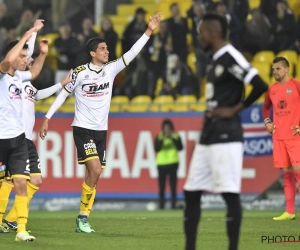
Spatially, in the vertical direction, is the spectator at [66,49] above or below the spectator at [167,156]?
above

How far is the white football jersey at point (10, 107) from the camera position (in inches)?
441

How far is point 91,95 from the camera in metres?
13.2

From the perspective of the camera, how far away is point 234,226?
8906mm

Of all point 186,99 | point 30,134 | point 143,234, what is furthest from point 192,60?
point 143,234

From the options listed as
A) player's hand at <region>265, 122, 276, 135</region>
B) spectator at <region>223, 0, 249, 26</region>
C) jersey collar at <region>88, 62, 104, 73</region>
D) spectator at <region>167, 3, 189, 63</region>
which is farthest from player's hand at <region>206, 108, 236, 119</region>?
spectator at <region>223, 0, 249, 26</region>

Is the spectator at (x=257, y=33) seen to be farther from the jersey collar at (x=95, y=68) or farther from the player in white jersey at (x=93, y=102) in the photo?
the jersey collar at (x=95, y=68)

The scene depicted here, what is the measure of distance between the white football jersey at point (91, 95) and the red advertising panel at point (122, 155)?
24.9 ft

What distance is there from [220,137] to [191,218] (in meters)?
0.85

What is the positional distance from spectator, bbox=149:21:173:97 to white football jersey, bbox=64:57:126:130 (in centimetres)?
835

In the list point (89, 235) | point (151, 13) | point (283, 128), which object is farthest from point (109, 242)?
point (151, 13)

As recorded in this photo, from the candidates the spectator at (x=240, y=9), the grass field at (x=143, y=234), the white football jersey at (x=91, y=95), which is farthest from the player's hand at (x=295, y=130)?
the spectator at (x=240, y=9)

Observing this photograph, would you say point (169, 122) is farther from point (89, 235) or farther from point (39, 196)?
point (89, 235)

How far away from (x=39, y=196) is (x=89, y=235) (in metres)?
8.97

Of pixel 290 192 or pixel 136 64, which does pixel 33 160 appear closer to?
pixel 290 192
